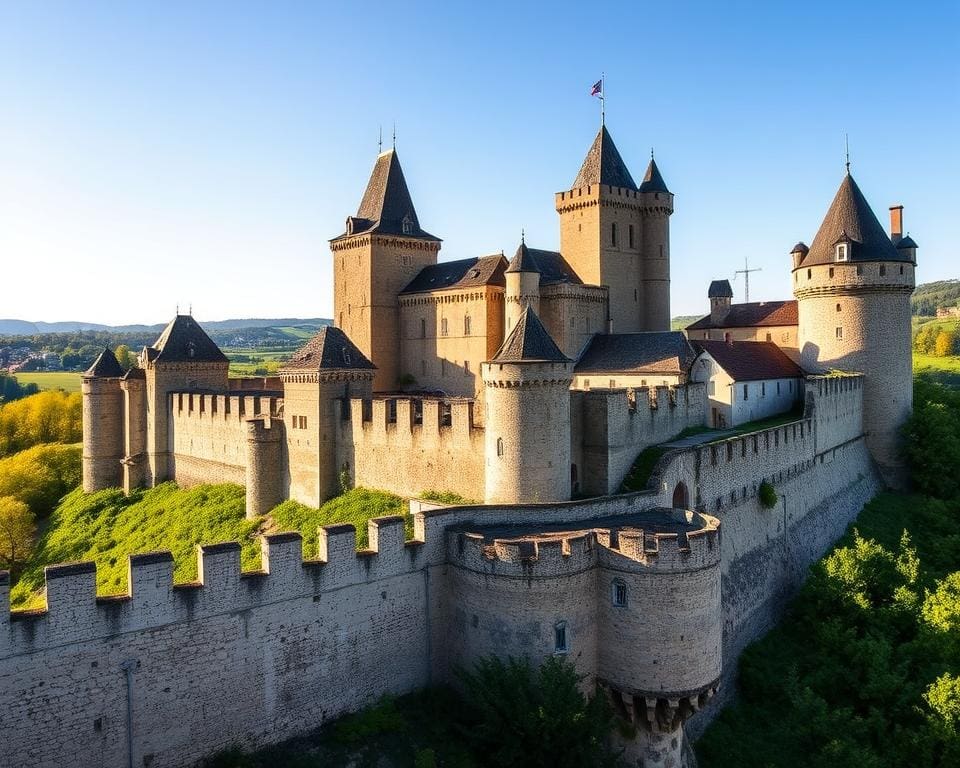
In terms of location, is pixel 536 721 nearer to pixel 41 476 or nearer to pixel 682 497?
pixel 682 497

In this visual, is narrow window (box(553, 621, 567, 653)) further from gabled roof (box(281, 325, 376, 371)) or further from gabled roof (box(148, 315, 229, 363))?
gabled roof (box(148, 315, 229, 363))

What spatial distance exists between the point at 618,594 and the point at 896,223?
35.6 meters

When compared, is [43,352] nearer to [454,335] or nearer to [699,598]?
[454,335]

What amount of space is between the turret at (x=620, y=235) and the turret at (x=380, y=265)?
28.0 feet

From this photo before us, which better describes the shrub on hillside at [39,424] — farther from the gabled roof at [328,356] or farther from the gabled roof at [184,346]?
the gabled roof at [328,356]

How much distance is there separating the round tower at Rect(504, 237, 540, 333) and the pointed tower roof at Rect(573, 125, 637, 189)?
8359mm

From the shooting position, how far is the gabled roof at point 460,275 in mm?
40156

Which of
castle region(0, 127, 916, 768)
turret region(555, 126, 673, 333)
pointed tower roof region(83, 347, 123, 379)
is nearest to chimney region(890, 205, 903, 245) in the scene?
castle region(0, 127, 916, 768)

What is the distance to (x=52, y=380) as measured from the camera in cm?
11875

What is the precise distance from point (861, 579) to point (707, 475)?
24.9 ft

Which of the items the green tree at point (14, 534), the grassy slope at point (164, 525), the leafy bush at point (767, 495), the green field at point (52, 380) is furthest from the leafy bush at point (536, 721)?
the green field at point (52, 380)

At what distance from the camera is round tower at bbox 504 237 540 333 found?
120 ft

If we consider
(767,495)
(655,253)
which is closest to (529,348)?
(767,495)

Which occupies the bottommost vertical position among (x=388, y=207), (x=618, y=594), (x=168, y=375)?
(x=618, y=594)
